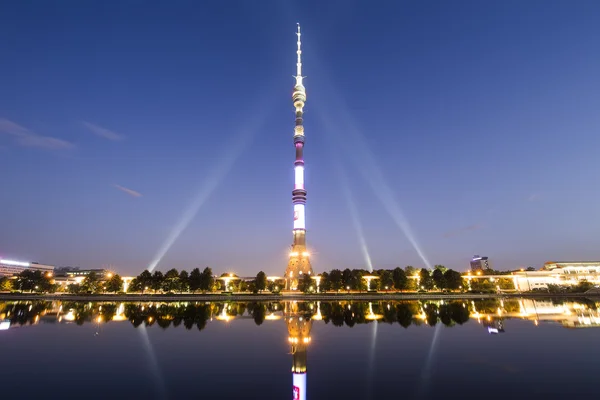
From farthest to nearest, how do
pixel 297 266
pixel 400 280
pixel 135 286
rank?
1. pixel 297 266
2. pixel 400 280
3. pixel 135 286

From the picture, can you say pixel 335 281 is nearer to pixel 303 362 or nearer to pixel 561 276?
pixel 561 276

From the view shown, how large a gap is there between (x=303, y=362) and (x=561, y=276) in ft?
476

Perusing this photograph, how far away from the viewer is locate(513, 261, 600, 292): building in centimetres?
12450

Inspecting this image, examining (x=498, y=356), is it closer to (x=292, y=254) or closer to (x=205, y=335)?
(x=205, y=335)

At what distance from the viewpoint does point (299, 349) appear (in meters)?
26.8

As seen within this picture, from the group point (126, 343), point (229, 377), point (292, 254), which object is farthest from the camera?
point (292, 254)

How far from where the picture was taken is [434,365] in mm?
21594

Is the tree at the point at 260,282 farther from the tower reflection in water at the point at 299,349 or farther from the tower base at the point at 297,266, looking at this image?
the tower reflection in water at the point at 299,349

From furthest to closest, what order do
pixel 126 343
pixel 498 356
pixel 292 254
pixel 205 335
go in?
pixel 292 254
pixel 205 335
pixel 126 343
pixel 498 356

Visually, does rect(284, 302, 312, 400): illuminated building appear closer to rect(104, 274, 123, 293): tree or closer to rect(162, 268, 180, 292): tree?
rect(162, 268, 180, 292): tree

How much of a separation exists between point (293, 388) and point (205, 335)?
63.7 ft

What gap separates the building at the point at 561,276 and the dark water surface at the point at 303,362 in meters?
106

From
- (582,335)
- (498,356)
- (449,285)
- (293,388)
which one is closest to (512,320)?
(582,335)

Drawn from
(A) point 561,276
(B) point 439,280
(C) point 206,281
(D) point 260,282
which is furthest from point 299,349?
(A) point 561,276
